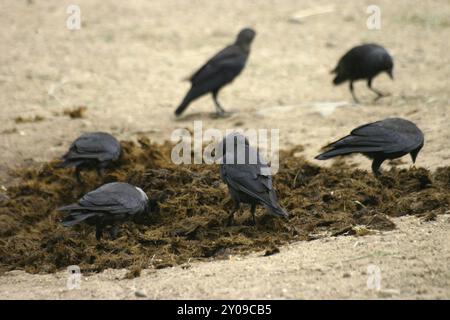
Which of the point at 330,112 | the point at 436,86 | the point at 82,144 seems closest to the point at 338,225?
the point at 82,144

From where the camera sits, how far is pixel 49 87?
40.5 ft

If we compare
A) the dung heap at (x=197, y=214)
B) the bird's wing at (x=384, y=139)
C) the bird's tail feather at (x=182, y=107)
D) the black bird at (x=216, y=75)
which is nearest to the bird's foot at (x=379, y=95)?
the black bird at (x=216, y=75)

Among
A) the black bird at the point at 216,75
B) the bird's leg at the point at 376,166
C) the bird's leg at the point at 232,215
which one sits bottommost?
the bird's leg at the point at 232,215

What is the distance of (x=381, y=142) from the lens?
7.68 metres

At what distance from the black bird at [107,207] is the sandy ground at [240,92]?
65cm

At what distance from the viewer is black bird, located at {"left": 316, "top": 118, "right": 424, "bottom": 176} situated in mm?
7617

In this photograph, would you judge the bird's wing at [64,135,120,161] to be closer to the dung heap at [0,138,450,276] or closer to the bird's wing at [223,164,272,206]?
the dung heap at [0,138,450,276]

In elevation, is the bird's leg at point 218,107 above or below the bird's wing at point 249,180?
above

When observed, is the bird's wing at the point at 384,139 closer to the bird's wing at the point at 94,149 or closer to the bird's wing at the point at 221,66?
the bird's wing at the point at 94,149

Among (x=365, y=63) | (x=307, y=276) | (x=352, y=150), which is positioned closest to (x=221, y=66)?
(x=365, y=63)

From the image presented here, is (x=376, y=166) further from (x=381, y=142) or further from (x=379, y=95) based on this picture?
(x=379, y=95)

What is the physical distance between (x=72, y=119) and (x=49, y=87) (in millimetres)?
1663

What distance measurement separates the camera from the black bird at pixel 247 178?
22.4 ft

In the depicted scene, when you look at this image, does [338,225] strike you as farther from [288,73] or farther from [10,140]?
[288,73]
